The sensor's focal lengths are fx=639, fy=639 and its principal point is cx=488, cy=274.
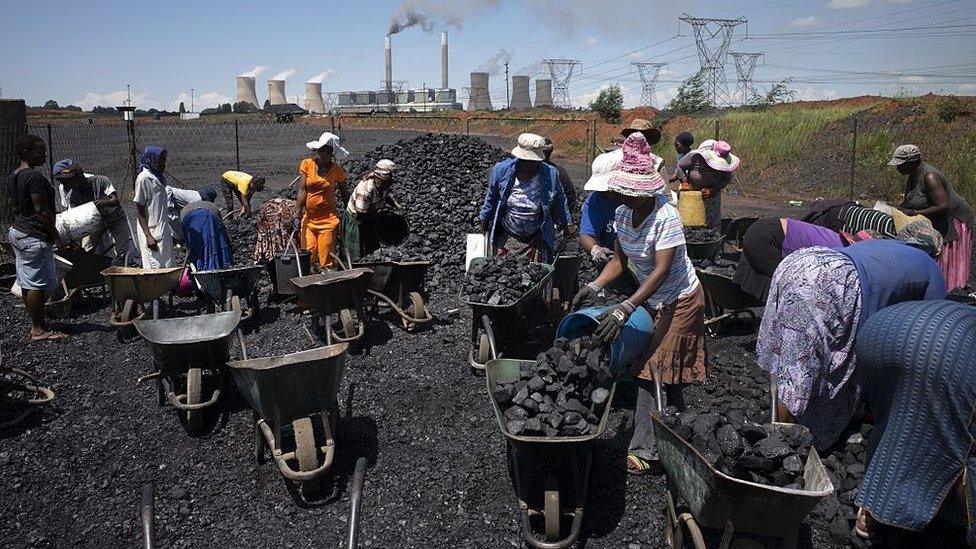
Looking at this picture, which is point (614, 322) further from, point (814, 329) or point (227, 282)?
point (227, 282)

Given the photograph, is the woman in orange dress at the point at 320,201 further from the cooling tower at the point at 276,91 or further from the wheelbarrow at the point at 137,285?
the cooling tower at the point at 276,91

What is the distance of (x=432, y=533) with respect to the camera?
3.68 metres

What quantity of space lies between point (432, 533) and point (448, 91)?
65.4 metres

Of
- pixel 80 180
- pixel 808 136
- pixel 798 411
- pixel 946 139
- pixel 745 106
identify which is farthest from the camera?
pixel 745 106

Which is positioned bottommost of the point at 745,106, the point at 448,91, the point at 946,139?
the point at 946,139

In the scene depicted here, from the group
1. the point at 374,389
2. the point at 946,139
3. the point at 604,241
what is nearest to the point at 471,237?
the point at 604,241

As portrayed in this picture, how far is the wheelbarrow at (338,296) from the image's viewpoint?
5906 millimetres

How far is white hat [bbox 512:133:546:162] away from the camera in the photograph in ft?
19.5

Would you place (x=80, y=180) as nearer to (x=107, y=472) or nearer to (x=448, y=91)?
(x=107, y=472)

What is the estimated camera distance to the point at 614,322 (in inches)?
142

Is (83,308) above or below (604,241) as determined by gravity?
below

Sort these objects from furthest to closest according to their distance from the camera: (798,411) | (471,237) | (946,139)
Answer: (946,139) < (471,237) < (798,411)

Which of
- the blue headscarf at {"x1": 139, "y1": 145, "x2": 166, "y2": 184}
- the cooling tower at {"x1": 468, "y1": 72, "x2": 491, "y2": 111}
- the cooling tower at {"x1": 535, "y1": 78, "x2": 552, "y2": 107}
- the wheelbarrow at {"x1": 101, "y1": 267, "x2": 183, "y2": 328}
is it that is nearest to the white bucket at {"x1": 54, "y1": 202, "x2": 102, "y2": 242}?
the blue headscarf at {"x1": 139, "y1": 145, "x2": 166, "y2": 184}

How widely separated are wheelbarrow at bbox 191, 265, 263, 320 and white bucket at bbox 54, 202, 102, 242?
1876mm
